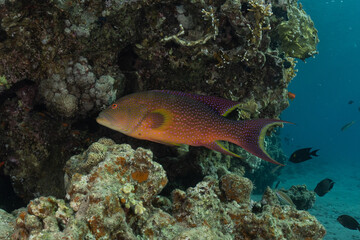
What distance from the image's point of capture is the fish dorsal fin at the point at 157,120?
3.03 m

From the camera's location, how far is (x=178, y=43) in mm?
4016

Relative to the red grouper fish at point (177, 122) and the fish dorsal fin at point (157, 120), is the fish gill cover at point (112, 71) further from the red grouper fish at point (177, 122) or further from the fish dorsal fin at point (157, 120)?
the fish dorsal fin at point (157, 120)

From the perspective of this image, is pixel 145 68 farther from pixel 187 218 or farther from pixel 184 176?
pixel 187 218

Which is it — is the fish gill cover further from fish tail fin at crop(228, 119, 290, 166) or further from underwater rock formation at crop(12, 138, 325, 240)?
fish tail fin at crop(228, 119, 290, 166)

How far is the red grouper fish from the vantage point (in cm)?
302

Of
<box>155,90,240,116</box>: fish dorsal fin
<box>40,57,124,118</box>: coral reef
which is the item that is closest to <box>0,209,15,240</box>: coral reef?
<box>40,57,124,118</box>: coral reef

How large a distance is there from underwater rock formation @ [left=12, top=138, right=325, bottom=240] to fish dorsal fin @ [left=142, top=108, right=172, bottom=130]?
17.8 inches

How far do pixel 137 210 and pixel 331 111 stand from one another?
15865cm

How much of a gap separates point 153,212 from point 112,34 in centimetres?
276

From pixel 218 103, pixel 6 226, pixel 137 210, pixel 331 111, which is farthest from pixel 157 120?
pixel 331 111

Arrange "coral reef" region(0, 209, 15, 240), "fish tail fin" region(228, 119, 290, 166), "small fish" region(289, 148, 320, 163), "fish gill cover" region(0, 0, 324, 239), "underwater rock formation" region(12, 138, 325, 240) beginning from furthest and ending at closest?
"small fish" region(289, 148, 320, 163) → "fish gill cover" region(0, 0, 324, 239) → "fish tail fin" region(228, 119, 290, 166) → "coral reef" region(0, 209, 15, 240) → "underwater rock formation" region(12, 138, 325, 240)

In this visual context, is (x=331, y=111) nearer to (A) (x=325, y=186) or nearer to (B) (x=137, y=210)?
(A) (x=325, y=186)

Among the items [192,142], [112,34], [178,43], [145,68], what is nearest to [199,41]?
[178,43]

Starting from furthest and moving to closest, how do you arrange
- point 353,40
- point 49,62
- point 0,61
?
point 353,40
point 49,62
point 0,61
